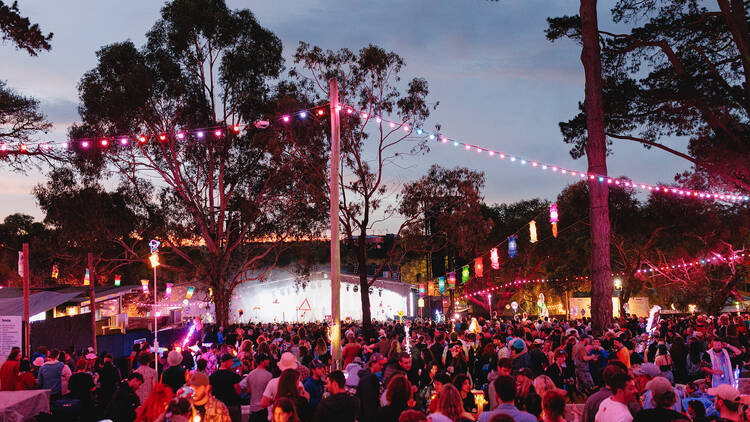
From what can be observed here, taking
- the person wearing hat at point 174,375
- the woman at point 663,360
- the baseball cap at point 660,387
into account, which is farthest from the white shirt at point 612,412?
the woman at point 663,360

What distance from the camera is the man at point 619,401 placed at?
19.4ft

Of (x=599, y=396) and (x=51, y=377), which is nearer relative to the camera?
(x=599, y=396)

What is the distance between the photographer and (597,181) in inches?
775

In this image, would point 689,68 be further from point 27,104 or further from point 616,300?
point 616,300

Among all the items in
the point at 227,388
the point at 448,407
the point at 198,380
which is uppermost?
the point at 198,380

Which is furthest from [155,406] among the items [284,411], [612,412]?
[612,412]

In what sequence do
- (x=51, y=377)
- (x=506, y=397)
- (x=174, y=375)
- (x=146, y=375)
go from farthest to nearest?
(x=51, y=377)
(x=146, y=375)
(x=174, y=375)
(x=506, y=397)

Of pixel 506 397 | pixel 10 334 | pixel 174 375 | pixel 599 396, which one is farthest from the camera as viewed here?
pixel 10 334

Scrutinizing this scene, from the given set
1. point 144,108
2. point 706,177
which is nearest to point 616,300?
point 706,177

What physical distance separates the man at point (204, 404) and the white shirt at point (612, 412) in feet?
11.8

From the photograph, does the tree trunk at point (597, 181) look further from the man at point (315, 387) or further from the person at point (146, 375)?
the person at point (146, 375)

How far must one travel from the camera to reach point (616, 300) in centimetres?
4938

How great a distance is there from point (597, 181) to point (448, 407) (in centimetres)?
1566

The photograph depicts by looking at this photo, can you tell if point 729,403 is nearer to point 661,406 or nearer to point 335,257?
point 661,406
